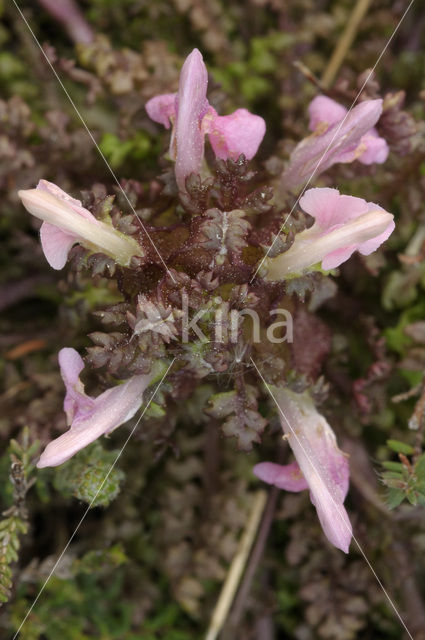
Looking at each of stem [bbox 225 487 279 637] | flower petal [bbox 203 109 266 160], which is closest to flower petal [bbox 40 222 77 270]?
flower petal [bbox 203 109 266 160]

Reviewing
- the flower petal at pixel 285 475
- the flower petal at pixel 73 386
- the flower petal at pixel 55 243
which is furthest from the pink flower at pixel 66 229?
the flower petal at pixel 285 475

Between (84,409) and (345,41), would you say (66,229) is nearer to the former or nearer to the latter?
(84,409)

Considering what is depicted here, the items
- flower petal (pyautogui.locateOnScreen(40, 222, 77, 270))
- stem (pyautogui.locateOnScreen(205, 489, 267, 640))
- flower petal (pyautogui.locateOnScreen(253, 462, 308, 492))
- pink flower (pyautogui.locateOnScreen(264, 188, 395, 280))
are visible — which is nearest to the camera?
pink flower (pyautogui.locateOnScreen(264, 188, 395, 280))

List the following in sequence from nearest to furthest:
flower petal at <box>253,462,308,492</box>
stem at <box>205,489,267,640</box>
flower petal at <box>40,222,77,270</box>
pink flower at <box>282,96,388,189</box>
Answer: flower petal at <box>40,222,77,270</box>
pink flower at <box>282,96,388,189</box>
flower petal at <box>253,462,308,492</box>
stem at <box>205,489,267,640</box>

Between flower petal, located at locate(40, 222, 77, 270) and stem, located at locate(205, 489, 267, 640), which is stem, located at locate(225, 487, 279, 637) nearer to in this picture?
stem, located at locate(205, 489, 267, 640)

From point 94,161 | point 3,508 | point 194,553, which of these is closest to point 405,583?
point 194,553

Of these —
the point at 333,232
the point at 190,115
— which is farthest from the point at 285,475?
A: the point at 190,115
